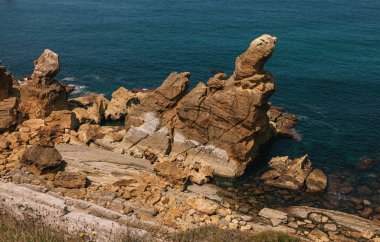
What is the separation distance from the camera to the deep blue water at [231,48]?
58094 mm

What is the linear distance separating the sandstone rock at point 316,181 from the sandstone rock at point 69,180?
2358 centimetres

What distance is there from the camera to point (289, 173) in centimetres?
4450

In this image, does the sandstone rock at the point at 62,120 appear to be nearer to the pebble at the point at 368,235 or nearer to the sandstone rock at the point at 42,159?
the sandstone rock at the point at 42,159

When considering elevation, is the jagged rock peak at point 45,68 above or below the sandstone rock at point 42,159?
above

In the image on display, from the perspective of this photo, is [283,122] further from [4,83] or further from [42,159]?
[4,83]

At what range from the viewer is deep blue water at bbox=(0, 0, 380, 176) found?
58.1m

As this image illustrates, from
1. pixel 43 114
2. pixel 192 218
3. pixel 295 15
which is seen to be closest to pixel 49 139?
pixel 43 114

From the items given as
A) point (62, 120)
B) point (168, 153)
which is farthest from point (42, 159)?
point (168, 153)

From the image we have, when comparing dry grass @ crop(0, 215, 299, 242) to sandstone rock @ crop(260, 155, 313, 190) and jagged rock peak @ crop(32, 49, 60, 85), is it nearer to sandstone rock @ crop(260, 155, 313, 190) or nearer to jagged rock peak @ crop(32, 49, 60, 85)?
sandstone rock @ crop(260, 155, 313, 190)

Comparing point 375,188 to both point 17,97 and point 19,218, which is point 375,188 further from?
point 17,97

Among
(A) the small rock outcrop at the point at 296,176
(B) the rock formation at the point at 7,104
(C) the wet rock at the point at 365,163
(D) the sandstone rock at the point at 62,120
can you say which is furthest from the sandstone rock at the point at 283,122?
(B) the rock formation at the point at 7,104

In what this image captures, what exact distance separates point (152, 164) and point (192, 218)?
36.2ft

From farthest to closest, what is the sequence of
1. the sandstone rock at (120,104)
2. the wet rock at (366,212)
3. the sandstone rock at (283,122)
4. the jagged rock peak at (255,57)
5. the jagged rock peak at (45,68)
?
1. the sandstone rock at (120,104)
2. the sandstone rock at (283,122)
3. the jagged rock peak at (45,68)
4. the jagged rock peak at (255,57)
5. the wet rock at (366,212)

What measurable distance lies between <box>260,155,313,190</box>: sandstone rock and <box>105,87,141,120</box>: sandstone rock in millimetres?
22227
